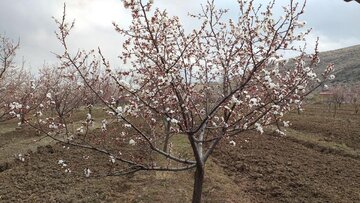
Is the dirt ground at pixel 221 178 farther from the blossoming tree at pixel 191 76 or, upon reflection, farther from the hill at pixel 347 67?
the hill at pixel 347 67

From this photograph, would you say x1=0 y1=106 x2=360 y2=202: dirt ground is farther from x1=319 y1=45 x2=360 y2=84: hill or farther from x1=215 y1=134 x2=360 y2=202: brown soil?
x1=319 y1=45 x2=360 y2=84: hill

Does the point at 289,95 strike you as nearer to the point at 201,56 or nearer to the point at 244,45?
the point at 244,45

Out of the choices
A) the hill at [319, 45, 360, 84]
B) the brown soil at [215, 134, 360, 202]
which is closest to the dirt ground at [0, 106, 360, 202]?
the brown soil at [215, 134, 360, 202]

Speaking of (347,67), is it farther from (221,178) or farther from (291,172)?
(221,178)

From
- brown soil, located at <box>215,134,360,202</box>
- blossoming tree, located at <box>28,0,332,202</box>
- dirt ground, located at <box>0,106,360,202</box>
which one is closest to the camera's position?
blossoming tree, located at <box>28,0,332,202</box>

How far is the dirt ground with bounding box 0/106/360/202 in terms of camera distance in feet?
40.1

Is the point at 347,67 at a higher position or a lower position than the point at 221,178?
higher

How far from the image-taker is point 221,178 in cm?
1395

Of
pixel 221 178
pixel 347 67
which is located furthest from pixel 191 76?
pixel 347 67

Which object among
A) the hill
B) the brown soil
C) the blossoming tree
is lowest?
the brown soil

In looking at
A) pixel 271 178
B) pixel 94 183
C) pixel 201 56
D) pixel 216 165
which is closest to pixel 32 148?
pixel 94 183


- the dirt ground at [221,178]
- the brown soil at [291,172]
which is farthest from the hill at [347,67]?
the dirt ground at [221,178]

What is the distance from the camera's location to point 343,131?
902 inches

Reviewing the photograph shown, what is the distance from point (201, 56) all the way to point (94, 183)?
7.10m
